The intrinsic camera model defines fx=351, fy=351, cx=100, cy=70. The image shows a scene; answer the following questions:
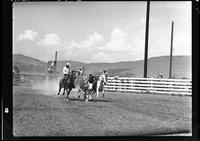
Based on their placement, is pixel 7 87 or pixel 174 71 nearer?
pixel 7 87

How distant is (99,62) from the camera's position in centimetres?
396

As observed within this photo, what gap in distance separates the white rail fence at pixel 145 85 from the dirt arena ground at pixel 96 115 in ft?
0.33

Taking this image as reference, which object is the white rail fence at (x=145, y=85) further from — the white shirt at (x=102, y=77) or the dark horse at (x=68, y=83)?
the dark horse at (x=68, y=83)

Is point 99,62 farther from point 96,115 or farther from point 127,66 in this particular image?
point 96,115

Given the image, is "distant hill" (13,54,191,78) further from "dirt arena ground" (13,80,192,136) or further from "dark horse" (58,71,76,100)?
"dirt arena ground" (13,80,192,136)

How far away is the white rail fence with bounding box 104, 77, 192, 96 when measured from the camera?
160 inches

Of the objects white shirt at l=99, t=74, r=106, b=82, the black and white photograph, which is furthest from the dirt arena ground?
white shirt at l=99, t=74, r=106, b=82

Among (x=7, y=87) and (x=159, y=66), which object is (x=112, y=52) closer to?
(x=159, y=66)

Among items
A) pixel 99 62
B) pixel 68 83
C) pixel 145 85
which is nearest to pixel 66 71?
pixel 68 83

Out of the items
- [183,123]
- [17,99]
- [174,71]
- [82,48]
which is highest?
[82,48]

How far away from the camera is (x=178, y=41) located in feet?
12.9

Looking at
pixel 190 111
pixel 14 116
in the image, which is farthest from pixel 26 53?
pixel 190 111

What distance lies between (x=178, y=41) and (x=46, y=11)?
152 centimetres

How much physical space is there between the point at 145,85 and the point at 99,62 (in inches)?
24.4
